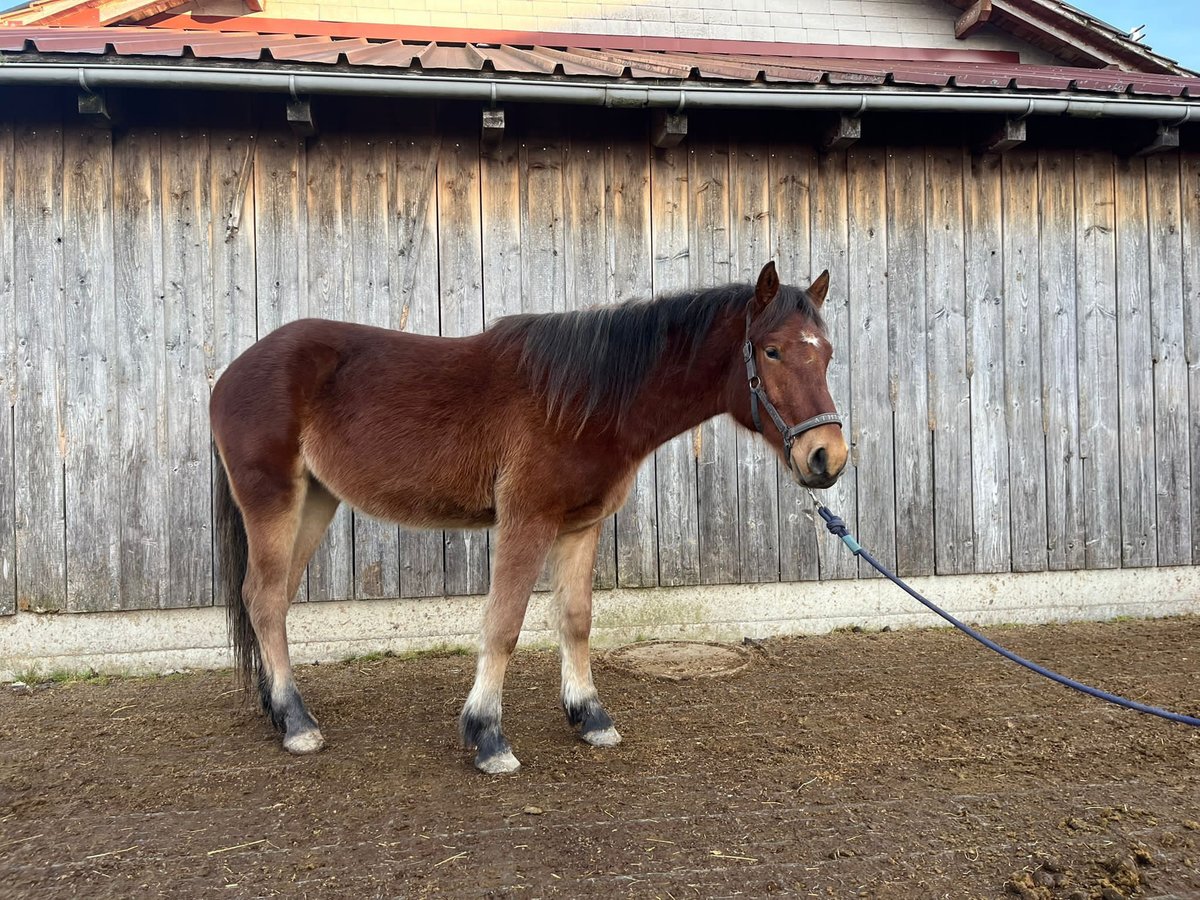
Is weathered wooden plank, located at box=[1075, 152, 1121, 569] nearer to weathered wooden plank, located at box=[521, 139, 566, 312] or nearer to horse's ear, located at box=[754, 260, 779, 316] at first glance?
horse's ear, located at box=[754, 260, 779, 316]

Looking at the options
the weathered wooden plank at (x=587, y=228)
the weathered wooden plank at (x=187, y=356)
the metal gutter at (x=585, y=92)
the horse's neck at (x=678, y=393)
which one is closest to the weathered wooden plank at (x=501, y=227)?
the weathered wooden plank at (x=587, y=228)

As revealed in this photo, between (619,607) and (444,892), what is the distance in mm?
2902

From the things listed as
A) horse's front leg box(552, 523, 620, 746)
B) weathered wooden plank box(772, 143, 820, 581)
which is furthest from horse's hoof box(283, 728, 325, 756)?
weathered wooden plank box(772, 143, 820, 581)

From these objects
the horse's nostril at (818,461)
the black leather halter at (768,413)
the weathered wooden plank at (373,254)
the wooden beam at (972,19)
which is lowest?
the horse's nostril at (818,461)

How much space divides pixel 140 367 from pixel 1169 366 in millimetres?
7451

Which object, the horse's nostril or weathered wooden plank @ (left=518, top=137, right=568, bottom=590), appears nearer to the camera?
the horse's nostril

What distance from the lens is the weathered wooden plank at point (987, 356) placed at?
5.31 m

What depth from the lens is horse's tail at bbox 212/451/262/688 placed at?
12.1 ft

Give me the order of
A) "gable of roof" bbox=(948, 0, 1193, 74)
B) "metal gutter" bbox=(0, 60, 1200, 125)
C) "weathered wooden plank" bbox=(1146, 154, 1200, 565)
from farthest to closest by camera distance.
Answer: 1. "gable of roof" bbox=(948, 0, 1193, 74)
2. "weathered wooden plank" bbox=(1146, 154, 1200, 565)
3. "metal gutter" bbox=(0, 60, 1200, 125)

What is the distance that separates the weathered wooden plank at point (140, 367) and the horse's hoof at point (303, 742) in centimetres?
192

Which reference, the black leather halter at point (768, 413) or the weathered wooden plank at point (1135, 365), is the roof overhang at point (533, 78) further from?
the black leather halter at point (768, 413)

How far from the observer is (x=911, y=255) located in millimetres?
5270

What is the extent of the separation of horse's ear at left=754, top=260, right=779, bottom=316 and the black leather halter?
4 cm

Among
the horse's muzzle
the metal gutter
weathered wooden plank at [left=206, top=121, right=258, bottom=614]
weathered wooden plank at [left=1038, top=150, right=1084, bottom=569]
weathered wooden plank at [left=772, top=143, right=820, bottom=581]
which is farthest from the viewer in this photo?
weathered wooden plank at [left=1038, top=150, right=1084, bottom=569]
